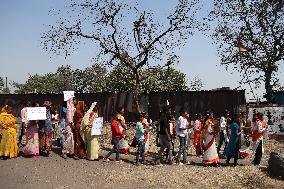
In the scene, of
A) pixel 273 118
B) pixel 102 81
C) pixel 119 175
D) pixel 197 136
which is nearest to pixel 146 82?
pixel 102 81

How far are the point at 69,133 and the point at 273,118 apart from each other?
10949mm

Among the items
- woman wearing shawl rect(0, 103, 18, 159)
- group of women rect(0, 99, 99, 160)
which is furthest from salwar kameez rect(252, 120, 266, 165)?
woman wearing shawl rect(0, 103, 18, 159)

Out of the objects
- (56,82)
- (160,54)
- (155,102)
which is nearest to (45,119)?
(160,54)

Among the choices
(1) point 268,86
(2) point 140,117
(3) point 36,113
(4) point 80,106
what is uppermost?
(1) point 268,86

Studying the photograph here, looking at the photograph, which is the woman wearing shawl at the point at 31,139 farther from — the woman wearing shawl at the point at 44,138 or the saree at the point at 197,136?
the saree at the point at 197,136

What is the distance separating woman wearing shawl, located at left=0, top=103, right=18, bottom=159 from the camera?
42.0 feet

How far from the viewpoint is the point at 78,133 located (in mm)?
13312

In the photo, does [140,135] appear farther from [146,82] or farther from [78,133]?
[146,82]

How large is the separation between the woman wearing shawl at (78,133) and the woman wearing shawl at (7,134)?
189 centimetres

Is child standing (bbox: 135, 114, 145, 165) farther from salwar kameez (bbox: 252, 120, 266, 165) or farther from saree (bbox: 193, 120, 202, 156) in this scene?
salwar kameez (bbox: 252, 120, 266, 165)

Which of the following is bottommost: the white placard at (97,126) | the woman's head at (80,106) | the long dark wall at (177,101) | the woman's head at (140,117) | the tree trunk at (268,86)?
the white placard at (97,126)

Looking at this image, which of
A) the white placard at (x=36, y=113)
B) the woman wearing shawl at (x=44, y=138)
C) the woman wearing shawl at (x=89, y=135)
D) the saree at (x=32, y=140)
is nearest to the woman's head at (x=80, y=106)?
the woman wearing shawl at (x=89, y=135)

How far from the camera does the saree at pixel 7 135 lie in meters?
12.8

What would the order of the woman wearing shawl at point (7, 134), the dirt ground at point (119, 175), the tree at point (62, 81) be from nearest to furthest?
the dirt ground at point (119, 175)
the woman wearing shawl at point (7, 134)
the tree at point (62, 81)
